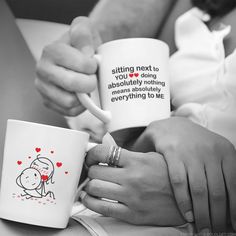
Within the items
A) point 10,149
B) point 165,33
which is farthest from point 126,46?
point 165,33

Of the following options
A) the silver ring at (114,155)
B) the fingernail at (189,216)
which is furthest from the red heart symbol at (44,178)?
the fingernail at (189,216)

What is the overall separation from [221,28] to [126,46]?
28cm

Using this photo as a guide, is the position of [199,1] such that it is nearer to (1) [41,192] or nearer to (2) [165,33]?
(2) [165,33]

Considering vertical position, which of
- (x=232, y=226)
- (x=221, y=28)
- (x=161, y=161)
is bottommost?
(x=232, y=226)

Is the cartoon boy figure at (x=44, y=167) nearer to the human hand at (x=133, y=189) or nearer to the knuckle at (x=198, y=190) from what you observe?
the human hand at (x=133, y=189)

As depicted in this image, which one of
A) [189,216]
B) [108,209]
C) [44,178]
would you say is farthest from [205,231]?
[44,178]

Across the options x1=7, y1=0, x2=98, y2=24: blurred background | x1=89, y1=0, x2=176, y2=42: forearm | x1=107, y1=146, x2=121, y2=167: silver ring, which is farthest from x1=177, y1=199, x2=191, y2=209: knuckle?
x1=7, y1=0, x2=98, y2=24: blurred background

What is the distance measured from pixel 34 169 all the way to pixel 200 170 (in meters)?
0.23

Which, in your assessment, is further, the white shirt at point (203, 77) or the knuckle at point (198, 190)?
the white shirt at point (203, 77)

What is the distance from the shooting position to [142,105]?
65 centimetres

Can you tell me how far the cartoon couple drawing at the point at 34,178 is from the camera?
54 centimetres

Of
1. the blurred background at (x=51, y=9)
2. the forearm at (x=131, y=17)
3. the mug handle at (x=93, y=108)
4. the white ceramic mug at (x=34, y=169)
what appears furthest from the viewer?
the blurred background at (x=51, y=9)

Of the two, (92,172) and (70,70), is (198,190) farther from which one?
(70,70)

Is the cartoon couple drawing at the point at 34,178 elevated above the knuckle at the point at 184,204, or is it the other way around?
the cartoon couple drawing at the point at 34,178
